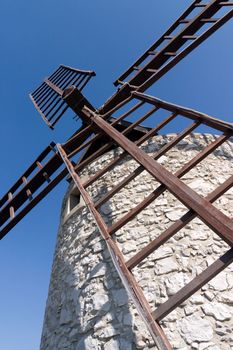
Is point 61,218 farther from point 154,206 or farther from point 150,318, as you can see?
point 150,318

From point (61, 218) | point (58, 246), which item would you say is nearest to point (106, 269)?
point (58, 246)

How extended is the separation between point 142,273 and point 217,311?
35.2 inches

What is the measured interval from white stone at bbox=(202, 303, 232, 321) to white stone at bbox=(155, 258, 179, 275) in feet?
1.73

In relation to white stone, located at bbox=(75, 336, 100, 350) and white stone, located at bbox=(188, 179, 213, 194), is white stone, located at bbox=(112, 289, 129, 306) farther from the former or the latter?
white stone, located at bbox=(188, 179, 213, 194)

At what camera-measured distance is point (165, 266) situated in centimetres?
361

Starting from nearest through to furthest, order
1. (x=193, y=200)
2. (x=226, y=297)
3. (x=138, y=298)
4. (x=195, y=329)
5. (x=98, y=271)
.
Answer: (x=138, y=298)
(x=193, y=200)
(x=195, y=329)
(x=226, y=297)
(x=98, y=271)

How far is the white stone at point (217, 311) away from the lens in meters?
3.06

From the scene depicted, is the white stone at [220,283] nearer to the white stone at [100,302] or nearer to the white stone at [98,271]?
the white stone at [100,302]

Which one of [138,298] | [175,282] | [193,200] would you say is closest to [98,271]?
[175,282]

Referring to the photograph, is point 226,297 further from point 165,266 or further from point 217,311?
point 165,266

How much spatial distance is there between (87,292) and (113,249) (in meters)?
1.77

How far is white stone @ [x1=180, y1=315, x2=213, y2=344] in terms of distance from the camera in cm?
295

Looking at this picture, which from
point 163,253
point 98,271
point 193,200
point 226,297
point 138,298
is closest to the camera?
point 138,298

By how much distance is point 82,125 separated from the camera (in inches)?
245
